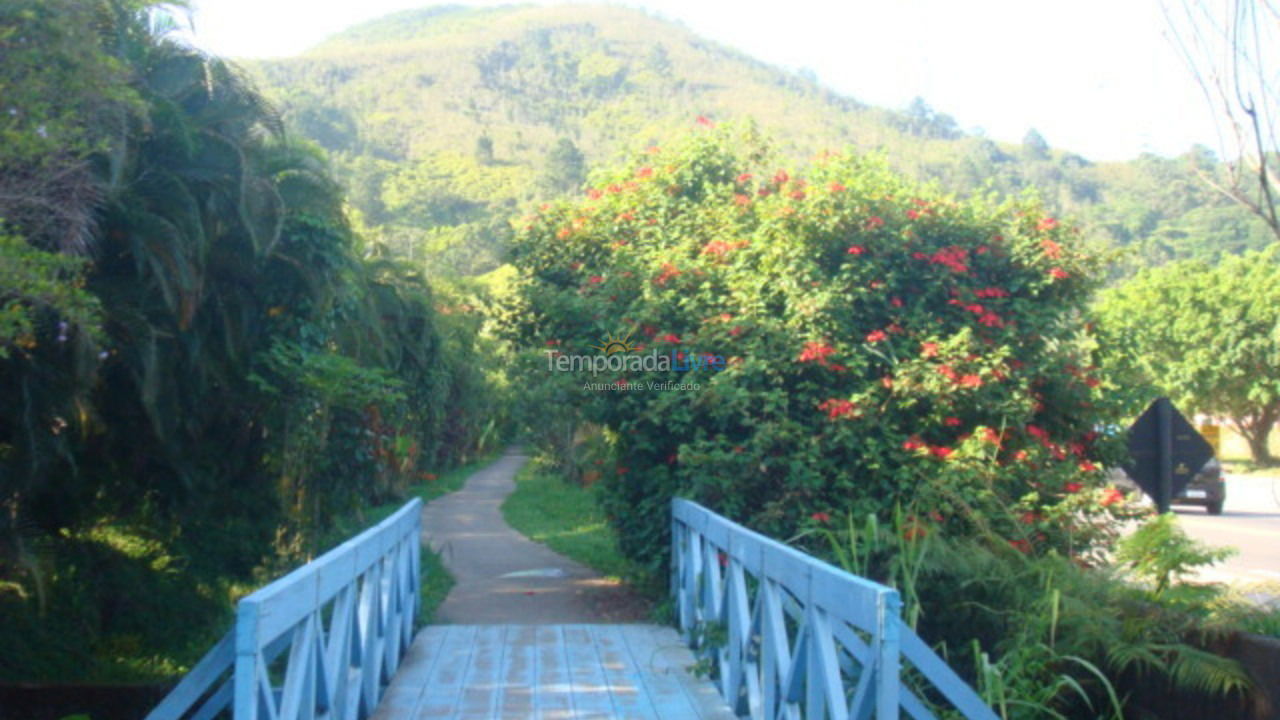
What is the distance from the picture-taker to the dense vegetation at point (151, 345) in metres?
6.18

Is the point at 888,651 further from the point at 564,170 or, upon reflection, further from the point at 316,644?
the point at 564,170

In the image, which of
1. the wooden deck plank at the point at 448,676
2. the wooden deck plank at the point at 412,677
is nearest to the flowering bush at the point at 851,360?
the wooden deck plank at the point at 448,676

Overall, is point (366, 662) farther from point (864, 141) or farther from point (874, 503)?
point (864, 141)

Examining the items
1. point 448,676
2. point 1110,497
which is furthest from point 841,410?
point 448,676

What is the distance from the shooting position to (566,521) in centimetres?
2066

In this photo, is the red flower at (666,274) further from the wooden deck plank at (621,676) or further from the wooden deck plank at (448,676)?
the wooden deck plank at (448,676)

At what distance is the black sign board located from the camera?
28.9 feet

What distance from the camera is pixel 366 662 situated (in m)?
6.32

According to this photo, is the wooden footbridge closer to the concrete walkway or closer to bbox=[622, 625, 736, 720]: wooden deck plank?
bbox=[622, 625, 736, 720]: wooden deck plank

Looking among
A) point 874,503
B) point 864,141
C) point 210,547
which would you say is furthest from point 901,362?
point 864,141

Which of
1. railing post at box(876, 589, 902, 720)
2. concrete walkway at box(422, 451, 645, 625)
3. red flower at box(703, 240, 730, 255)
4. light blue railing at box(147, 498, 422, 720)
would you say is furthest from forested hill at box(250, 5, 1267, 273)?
railing post at box(876, 589, 902, 720)

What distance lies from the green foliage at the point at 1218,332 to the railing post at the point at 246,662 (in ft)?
117

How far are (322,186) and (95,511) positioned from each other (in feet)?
10.9

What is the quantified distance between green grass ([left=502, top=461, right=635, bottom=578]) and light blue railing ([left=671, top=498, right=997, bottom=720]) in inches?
149
